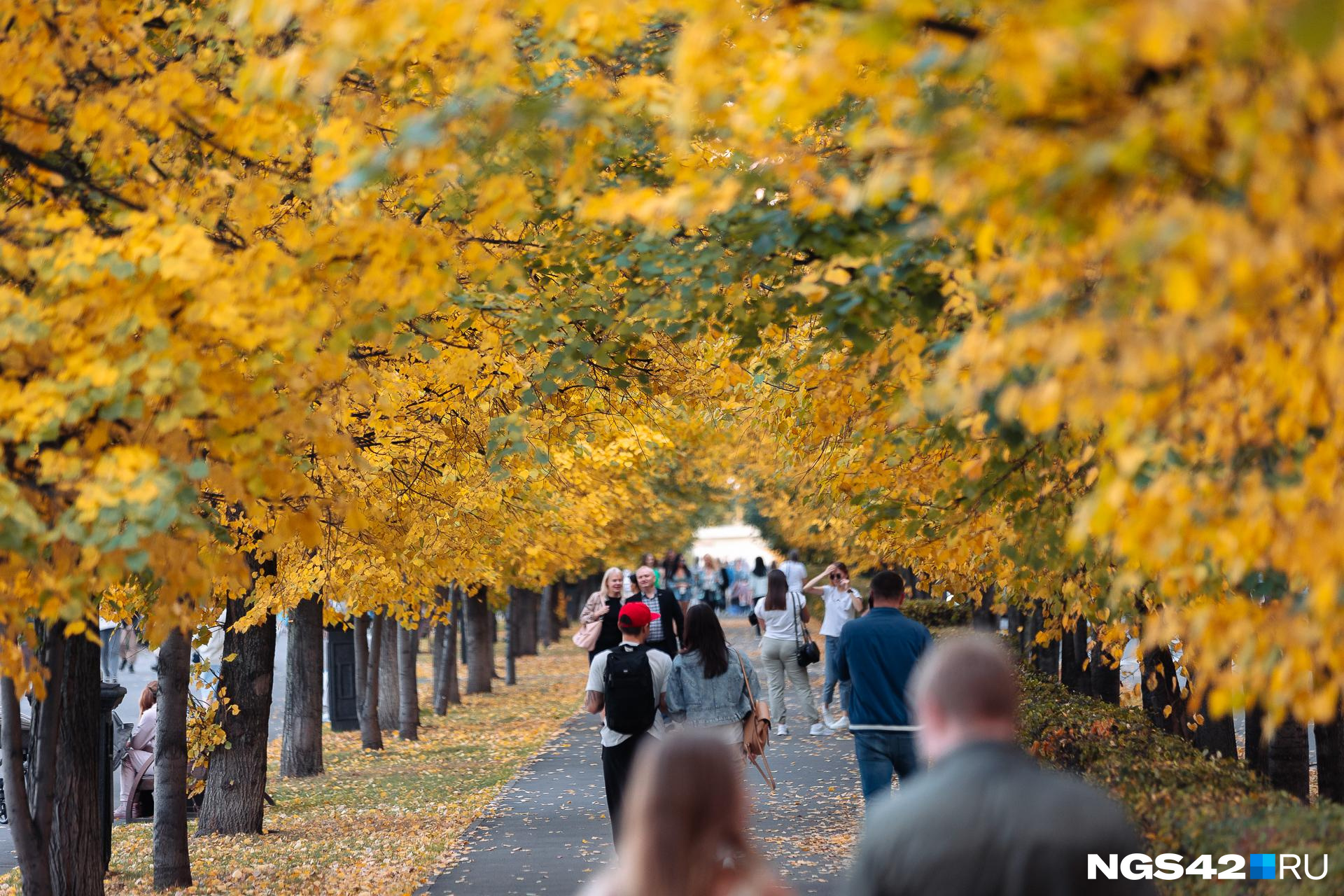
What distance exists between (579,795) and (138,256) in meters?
9.45

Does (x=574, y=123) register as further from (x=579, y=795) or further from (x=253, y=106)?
(x=579, y=795)

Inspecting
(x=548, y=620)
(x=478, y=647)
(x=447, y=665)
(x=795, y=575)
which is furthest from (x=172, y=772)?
(x=548, y=620)

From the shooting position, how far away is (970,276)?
16.3 ft

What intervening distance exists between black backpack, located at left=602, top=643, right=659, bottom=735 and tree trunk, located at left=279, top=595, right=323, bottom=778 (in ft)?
23.6

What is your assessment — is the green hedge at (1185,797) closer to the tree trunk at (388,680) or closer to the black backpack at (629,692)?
the black backpack at (629,692)

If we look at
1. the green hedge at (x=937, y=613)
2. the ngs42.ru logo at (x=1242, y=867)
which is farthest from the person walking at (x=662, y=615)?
the green hedge at (x=937, y=613)

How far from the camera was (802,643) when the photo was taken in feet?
52.7

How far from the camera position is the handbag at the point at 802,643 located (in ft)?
51.9

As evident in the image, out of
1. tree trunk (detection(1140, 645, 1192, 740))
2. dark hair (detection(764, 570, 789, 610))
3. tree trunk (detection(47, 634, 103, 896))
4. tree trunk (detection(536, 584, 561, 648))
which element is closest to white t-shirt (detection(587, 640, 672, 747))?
tree trunk (detection(47, 634, 103, 896))

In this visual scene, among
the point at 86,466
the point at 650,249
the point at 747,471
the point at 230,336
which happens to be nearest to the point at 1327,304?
the point at 230,336

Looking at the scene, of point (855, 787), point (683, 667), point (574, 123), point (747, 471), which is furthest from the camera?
point (747, 471)

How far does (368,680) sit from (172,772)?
31.8 ft

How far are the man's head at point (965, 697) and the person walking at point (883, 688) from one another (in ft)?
15.0

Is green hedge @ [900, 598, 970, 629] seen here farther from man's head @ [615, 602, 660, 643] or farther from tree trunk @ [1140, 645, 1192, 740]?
man's head @ [615, 602, 660, 643]
